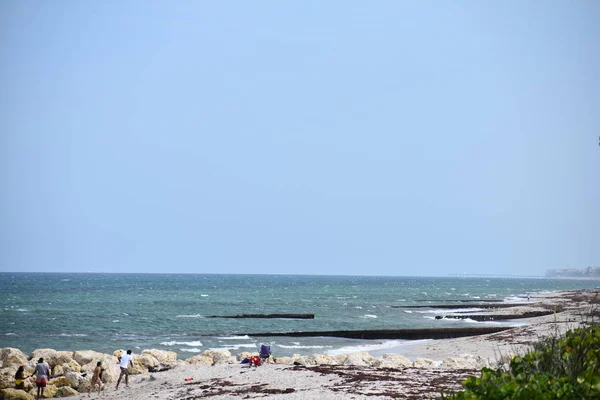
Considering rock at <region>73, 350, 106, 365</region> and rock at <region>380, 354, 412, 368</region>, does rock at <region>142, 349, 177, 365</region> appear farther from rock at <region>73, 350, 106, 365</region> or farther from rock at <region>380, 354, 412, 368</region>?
rock at <region>380, 354, 412, 368</region>

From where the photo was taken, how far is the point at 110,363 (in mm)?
27734

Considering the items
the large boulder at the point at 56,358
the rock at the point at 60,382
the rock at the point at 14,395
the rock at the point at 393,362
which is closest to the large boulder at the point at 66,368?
the large boulder at the point at 56,358

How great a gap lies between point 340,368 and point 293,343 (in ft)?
72.8

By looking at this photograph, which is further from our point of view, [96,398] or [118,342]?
[118,342]

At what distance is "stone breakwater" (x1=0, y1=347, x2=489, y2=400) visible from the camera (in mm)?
25195

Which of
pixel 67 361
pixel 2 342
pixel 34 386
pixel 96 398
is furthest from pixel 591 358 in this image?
pixel 2 342

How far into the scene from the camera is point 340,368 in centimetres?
2373

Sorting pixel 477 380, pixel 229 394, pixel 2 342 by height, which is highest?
pixel 477 380

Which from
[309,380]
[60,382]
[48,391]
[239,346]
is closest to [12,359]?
[60,382]

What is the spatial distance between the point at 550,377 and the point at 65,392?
2169 cm

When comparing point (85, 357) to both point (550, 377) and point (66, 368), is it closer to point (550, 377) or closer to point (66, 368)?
point (66, 368)

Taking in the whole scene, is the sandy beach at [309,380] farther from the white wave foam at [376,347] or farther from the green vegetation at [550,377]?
the white wave foam at [376,347]

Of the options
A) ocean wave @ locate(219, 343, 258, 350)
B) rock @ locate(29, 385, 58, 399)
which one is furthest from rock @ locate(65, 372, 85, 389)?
ocean wave @ locate(219, 343, 258, 350)

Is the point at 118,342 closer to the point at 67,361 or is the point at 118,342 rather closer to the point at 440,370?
the point at 67,361
